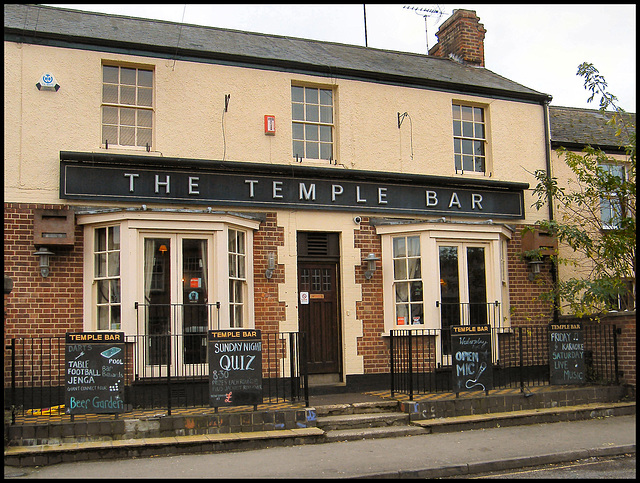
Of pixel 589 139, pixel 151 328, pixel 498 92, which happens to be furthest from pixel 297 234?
pixel 589 139

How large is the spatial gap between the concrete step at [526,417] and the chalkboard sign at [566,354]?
537mm

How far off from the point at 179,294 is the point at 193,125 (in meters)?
2.97

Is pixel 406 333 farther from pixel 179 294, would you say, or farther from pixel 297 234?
pixel 179 294

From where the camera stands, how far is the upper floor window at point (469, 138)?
536 inches

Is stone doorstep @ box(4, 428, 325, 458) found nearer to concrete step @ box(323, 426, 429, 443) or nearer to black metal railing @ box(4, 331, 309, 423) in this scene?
concrete step @ box(323, 426, 429, 443)

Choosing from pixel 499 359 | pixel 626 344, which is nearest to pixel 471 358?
pixel 499 359

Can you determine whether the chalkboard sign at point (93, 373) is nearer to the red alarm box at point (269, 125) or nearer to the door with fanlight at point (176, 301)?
the door with fanlight at point (176, 301)

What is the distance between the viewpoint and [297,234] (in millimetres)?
12156

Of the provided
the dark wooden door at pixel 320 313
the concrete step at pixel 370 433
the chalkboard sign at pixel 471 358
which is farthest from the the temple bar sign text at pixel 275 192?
the concrete step at pixel 370 433

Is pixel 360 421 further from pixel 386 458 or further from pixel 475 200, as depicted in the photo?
pixel 475 200

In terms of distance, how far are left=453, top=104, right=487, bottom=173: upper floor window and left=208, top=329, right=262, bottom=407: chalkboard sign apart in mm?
6269

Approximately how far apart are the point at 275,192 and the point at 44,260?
4.00 metres

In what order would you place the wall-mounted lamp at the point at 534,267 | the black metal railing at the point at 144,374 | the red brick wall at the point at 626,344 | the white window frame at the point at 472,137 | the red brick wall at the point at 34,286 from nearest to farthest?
the black metal railing at the point at 144,374
the red brick wall at the point at 34,286
the red brick wall at the point at 626,344
the wall-mounted lamp at the point at 534,267
the white window frame at the point at 472,137

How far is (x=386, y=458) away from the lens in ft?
27.0
